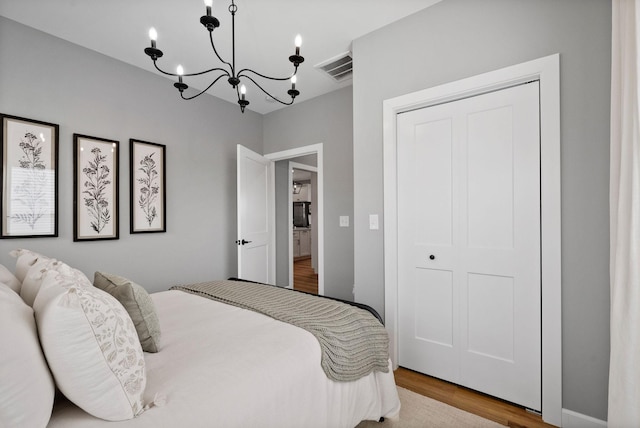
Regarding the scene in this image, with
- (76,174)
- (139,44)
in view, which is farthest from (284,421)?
(139,44)

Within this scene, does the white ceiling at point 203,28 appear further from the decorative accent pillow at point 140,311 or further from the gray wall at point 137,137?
the decorative accent pillow at point 140,311

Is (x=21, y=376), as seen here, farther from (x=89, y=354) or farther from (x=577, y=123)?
(x=577, y=123)

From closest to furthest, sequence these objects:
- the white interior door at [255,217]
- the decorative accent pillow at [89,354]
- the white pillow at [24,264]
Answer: the decorative accent pillow at [89,354] → the white pillow at [24,264] → the white interior door at [255,217]

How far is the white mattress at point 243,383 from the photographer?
0.89 meters

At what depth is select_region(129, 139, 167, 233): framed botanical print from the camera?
2.94 meters

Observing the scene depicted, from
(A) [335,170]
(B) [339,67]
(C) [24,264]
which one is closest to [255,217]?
(A) [335,170]

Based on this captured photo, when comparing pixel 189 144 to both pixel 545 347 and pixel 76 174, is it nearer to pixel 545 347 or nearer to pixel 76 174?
pixel 76 174

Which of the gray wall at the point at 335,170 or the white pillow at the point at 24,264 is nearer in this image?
the white pillow at the point at 24,264

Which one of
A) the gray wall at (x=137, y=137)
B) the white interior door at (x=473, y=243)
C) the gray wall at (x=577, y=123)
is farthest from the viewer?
the gray wall at (x=137, y=137)

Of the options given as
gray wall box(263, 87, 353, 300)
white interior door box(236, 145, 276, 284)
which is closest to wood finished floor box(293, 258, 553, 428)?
gray wall box(263, 87, 353, 300)

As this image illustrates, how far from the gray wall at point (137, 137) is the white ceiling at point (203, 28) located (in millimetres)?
218

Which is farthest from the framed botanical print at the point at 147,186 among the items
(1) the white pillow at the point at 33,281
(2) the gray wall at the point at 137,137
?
(1) the white pillow at the point at 33,281

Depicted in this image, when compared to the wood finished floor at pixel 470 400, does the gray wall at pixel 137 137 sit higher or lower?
higher

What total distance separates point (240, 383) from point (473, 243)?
5.80ft
